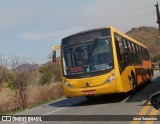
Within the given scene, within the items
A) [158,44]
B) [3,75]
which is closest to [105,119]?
[3,75]

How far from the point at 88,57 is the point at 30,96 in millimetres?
6574

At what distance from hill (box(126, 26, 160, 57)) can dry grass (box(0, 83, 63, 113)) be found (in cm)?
12538

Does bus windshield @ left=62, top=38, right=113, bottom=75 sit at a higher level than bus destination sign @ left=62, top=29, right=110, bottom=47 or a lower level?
lower

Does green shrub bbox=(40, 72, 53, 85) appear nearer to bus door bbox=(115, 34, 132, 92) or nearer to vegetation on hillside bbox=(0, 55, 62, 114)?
vegetation on hillside bbox=(0, 55, 62, 114)

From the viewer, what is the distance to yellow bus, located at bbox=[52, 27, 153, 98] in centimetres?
1365

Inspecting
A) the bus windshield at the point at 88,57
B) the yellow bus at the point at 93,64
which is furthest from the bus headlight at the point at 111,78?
the bus windshield at the point at 88,57

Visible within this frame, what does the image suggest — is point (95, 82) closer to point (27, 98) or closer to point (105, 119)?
point (105, 119)

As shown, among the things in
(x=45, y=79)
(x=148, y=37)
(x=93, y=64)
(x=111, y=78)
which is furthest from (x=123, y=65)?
(x=148, y=37)

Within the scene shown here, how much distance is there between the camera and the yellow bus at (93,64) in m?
13.6

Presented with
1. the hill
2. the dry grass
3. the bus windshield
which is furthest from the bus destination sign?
the hill

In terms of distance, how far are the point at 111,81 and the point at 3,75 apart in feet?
46.7

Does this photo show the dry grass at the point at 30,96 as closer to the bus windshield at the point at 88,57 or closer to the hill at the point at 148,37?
the bus windshield at the point at 88,57

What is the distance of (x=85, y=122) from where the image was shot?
9.58 metres

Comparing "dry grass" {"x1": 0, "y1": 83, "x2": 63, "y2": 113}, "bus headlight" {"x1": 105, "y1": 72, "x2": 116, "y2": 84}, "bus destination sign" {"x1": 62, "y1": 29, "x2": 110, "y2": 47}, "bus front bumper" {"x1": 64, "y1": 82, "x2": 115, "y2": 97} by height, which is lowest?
"dry grass" {"x1": 0, "y1": 83, "x2": 63, "y2": 113}
